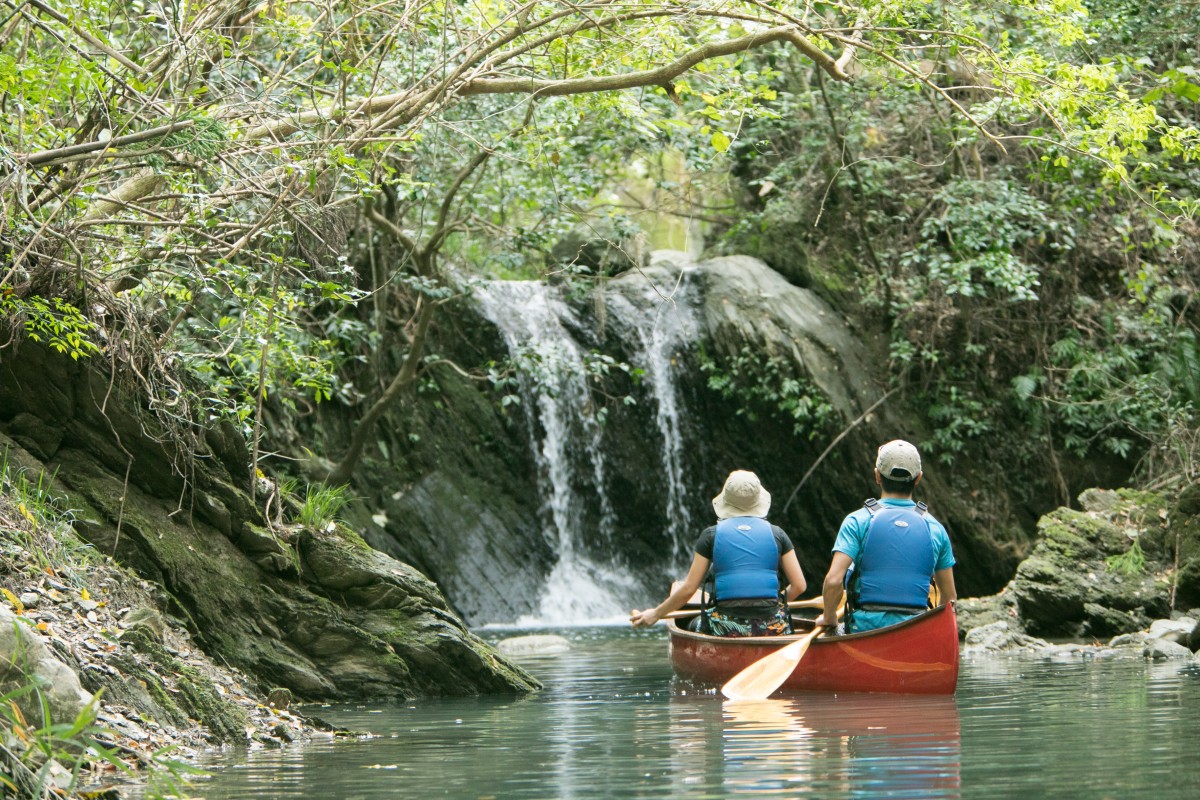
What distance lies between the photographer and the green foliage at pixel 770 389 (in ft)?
56.3

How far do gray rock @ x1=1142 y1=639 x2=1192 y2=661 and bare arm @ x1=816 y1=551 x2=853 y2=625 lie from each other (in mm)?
3429

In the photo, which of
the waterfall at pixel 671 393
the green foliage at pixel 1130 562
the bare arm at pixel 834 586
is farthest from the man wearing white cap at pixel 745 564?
the waterfall at pixel 671 393

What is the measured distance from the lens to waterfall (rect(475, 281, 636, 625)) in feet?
57.8

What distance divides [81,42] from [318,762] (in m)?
5.15

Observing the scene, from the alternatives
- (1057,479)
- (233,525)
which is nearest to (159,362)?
(233,525)

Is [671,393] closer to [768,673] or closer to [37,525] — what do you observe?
[768,673]

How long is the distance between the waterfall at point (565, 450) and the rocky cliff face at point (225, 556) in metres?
8.21

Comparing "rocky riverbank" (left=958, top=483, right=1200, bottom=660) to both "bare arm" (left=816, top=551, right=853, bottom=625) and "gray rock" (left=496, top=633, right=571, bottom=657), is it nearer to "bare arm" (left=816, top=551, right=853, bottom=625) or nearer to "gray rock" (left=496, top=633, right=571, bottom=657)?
"gray rock" (left=496, top=633, right=571, bottom=657)

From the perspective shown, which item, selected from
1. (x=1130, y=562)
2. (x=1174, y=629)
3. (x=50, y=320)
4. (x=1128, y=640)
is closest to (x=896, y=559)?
(x=1174, y=629)

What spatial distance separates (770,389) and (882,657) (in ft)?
30.6

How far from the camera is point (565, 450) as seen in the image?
18.0 meters

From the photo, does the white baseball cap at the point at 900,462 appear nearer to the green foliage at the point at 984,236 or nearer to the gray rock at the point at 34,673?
the gray rock at the point at 34,673

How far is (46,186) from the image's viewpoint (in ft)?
25.9

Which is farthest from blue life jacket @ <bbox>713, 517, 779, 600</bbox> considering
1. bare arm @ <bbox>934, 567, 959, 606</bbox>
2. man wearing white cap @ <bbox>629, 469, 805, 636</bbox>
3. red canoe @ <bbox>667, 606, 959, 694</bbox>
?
bare arm @ <bbox>934, 567, 959, 606</bbox>
